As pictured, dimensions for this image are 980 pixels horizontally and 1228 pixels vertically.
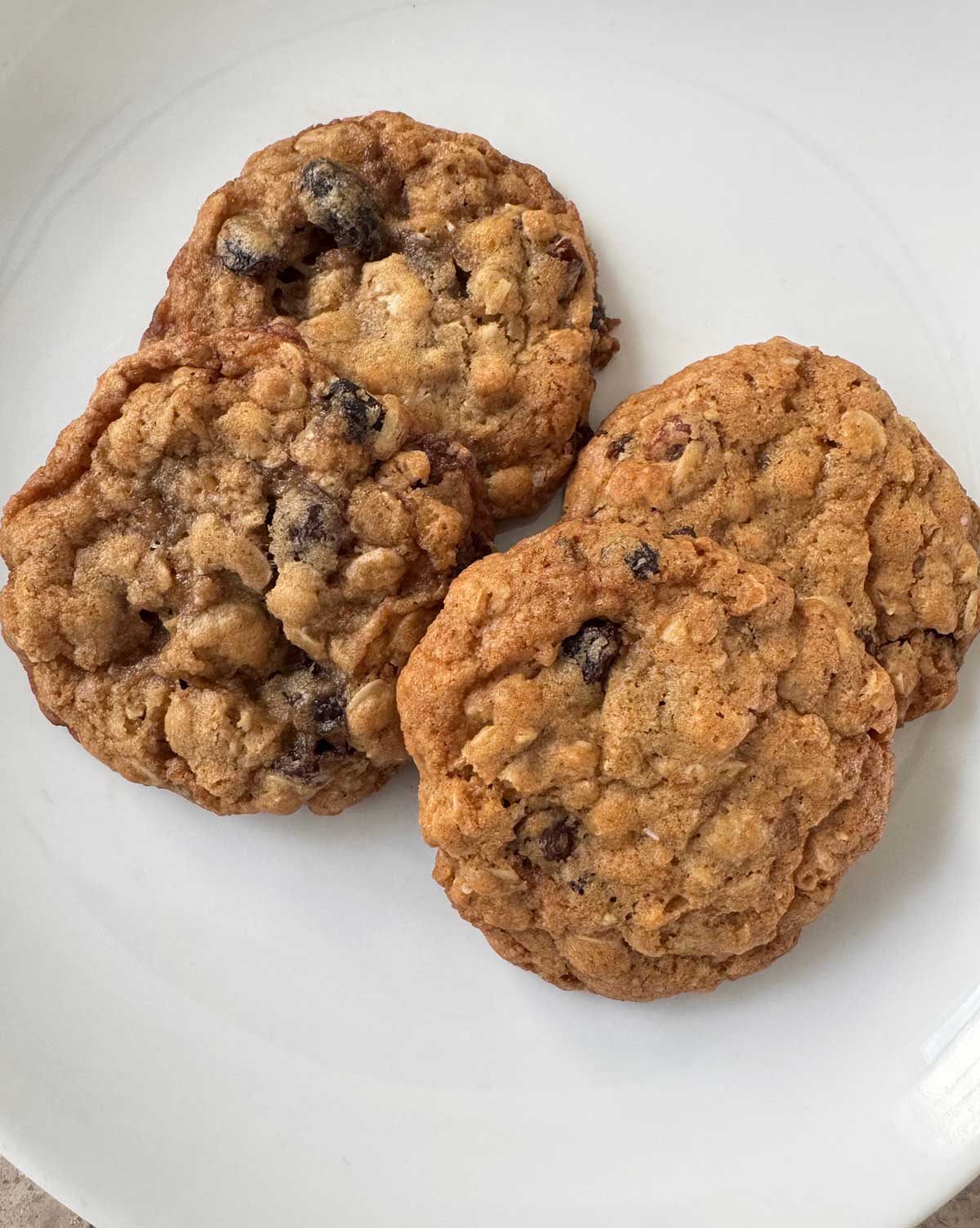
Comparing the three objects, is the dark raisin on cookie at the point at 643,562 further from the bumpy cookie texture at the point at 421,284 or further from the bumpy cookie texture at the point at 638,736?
the bumpy cookie texture at the point at 421,284

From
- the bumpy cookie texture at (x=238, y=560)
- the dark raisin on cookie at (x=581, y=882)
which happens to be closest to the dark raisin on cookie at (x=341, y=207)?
the bumpy cookie texture at (x=238, y=560)

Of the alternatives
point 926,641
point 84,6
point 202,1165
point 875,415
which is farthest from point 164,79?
point 202,1165

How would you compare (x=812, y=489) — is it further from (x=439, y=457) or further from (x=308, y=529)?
(x=308, y=529)

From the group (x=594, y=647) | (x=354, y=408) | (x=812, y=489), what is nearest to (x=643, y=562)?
(x=594, y=647)

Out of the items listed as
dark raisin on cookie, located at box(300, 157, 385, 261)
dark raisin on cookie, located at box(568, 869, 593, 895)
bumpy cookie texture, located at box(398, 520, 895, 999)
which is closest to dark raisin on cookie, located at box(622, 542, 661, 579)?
bumpy cookie texture, located at box(398, 520, 895, 999)

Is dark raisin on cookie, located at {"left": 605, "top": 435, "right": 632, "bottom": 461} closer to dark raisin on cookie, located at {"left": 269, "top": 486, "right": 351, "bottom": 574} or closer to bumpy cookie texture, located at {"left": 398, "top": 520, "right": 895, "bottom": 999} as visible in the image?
bumpy cookie texture, located at {"left": 398, "top": 520, "right": 895, "bottom": 999}
